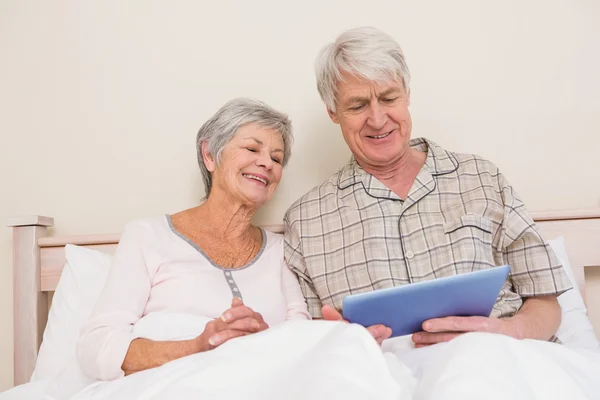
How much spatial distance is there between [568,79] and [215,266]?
46.8 inches

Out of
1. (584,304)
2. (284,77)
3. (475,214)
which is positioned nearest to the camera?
(475,214)

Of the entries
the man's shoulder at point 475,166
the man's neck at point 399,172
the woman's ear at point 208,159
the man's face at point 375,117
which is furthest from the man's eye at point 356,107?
the woman's ear at point 208,159

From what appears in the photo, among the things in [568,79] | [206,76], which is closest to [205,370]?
[206,76]

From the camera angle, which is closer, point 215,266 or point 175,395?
point 175,395

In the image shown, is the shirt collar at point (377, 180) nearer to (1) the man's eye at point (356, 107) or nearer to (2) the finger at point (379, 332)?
(1) the man's eye at point (356, 107)

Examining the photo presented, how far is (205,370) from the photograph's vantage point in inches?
A: 28.3

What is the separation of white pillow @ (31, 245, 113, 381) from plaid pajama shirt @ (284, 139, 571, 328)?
1.74 feet

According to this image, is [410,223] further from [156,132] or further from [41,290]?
[41,290]

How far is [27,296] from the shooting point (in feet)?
5.16

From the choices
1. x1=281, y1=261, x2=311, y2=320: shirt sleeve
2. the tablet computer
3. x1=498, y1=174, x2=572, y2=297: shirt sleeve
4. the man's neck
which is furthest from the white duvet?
the man's neck

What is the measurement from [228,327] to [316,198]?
1.77 ft

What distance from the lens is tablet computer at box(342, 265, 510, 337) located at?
0.90 meters

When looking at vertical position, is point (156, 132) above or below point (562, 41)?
below

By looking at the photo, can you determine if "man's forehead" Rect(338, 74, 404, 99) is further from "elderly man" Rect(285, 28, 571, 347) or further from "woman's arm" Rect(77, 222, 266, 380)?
"woman's arm" Rect(77, 222, 266, 380)
